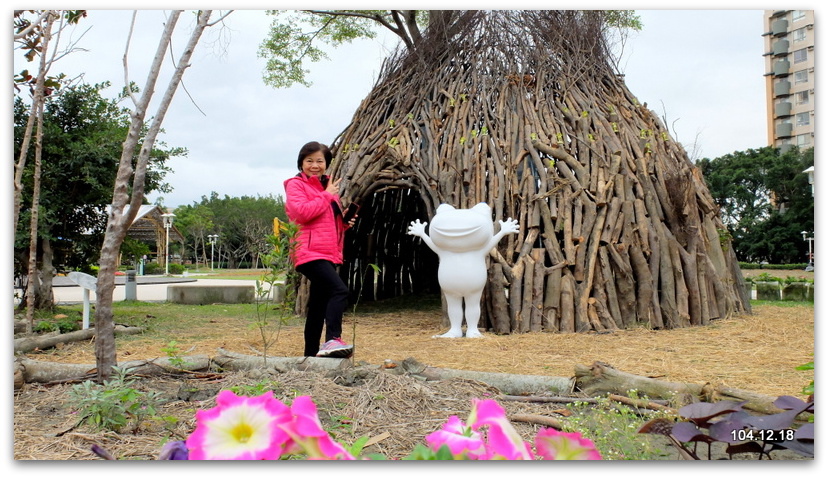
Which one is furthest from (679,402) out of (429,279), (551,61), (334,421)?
(429,279)

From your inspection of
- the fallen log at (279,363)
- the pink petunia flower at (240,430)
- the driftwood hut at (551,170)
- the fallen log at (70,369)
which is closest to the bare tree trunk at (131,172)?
the fallen log at (70,369)

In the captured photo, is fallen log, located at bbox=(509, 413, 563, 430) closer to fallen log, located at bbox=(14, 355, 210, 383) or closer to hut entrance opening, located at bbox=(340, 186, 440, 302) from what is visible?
fallen log, located at bbox=(14, 355, 210, 383)

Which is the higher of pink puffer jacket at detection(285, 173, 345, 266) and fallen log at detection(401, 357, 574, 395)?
pink puffer jacket at detection(285, 173, 345, 266)

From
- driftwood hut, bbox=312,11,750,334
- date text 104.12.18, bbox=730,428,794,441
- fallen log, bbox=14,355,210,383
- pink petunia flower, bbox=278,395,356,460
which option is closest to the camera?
pink petunia flower, bbox=278,395,356,460

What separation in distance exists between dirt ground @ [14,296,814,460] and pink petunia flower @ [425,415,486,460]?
51.8 inches

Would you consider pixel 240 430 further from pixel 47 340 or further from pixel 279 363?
pixel 47 340

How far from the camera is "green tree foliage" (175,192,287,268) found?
27.0 meters

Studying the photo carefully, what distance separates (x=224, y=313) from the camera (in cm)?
718

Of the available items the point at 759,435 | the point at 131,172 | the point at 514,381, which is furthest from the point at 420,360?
the point at 759,435

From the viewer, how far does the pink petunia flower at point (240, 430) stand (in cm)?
84

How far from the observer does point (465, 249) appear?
4574 mm

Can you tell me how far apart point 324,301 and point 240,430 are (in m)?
2.95

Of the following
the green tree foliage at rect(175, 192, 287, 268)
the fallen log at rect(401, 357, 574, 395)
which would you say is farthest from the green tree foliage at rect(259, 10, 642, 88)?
the green tree foliage at rect(175, 192, 287, 268)

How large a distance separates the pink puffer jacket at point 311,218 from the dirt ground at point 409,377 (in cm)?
65
